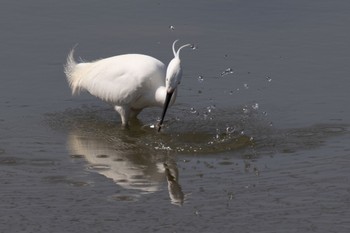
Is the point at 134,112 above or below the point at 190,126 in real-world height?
below

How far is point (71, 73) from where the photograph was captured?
1015cm

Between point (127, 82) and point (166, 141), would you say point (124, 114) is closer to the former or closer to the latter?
point (127, 82)

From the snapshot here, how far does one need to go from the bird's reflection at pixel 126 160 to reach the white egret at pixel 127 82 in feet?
1.03

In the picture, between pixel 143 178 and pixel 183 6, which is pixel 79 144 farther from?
pixel 183 6

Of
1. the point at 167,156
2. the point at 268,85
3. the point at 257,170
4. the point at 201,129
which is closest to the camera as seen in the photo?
the point at 257,170

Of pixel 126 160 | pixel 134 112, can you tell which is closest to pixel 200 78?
pixel 134 112

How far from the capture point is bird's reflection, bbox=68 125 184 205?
7.77 meters

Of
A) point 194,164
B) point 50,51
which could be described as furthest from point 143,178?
point 50,51

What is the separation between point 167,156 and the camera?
28.3 feet

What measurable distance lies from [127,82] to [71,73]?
0.71 metres

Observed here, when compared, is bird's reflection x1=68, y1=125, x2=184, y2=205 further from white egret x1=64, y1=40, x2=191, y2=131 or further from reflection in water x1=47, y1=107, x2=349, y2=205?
white egret x1=64, y1=40, x2=191, y2=131

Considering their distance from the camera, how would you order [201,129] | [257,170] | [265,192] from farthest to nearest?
[201,129] → [257,170] → [265,192]

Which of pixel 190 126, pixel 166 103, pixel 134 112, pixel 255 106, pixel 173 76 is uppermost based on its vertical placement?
pixel 173 76

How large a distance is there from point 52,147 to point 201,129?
139cm
